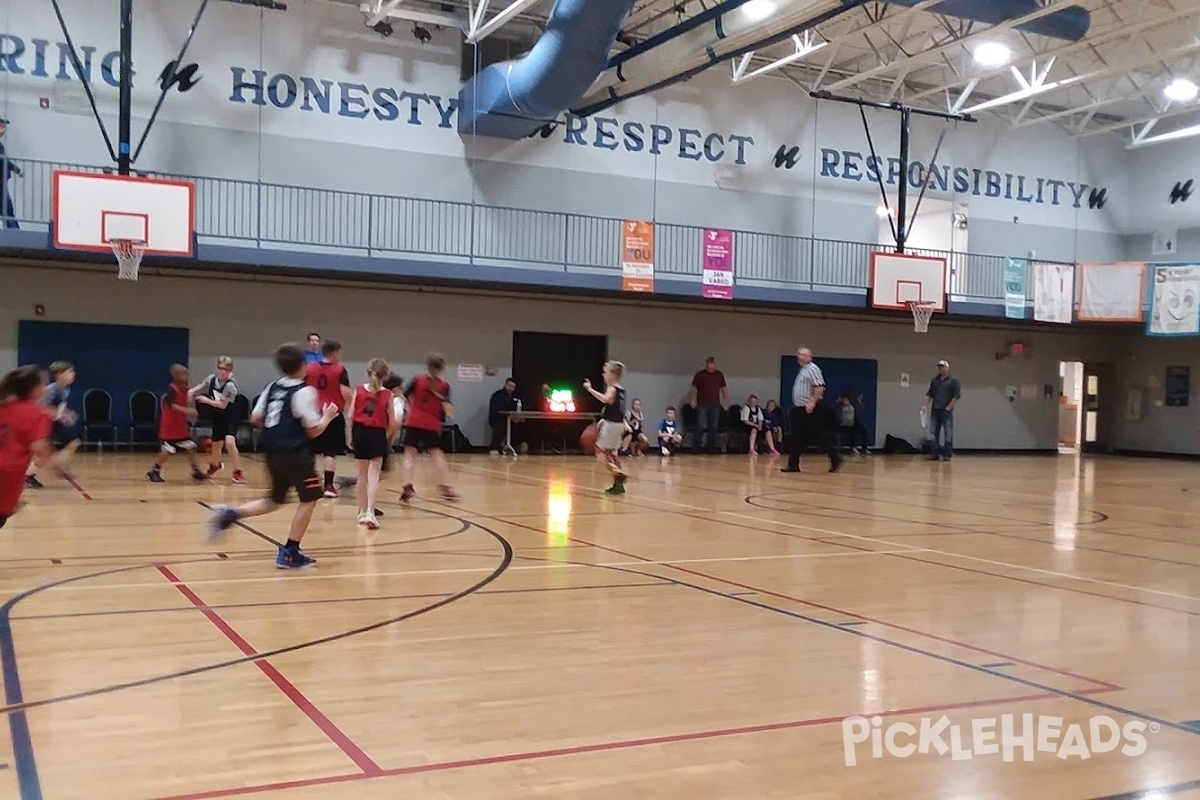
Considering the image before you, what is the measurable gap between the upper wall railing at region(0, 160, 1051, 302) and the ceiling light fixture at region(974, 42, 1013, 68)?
188 inches

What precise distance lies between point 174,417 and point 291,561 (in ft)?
21.8

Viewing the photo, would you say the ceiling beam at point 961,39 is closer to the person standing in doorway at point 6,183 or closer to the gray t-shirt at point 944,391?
the gray t-shirt at point 944,391

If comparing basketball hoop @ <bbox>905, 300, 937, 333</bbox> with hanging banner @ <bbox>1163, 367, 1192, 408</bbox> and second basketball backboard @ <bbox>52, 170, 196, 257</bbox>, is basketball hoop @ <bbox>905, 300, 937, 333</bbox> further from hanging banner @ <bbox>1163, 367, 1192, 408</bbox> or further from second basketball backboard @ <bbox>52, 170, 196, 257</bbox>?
second basketball backboard @ <bbox>52, 170, 196, 257</bbox>

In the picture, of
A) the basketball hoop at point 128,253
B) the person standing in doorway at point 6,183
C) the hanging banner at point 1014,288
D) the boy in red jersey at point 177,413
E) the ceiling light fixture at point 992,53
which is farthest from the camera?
the hanging banner at point 1014,288

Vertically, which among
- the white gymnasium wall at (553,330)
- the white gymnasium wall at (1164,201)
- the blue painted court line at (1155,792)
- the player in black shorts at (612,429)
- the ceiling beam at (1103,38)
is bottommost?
the blue painted court line at (1155,792)

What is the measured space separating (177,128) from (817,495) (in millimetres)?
13437

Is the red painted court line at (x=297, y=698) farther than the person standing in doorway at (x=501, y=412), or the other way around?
the person standing in doorway at (x=501, y=412)

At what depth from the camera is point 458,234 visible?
2172 cm

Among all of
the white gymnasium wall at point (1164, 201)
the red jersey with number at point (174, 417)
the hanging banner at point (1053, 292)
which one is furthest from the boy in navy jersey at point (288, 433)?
the white gymnasium wall at point (1164, 201)

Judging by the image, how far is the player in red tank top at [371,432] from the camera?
968cm

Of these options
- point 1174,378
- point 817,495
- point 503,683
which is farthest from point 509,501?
point 1174,378

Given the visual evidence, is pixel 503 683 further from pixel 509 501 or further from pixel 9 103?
pixel 9 103

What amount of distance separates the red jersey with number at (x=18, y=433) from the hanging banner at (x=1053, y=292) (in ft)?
77.0

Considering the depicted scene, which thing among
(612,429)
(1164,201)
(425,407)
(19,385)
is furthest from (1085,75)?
(19,385)
